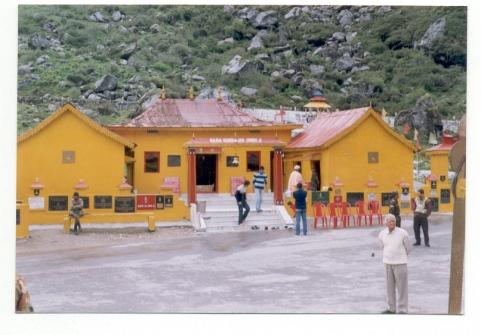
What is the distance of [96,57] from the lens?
93.4ft

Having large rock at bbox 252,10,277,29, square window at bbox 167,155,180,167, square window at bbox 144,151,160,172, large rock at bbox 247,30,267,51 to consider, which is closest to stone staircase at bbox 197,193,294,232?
square window at bbox 167,155,180,167

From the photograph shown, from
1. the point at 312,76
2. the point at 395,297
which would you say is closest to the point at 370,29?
the point at 312,76

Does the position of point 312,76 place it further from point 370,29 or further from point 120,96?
point 120,96

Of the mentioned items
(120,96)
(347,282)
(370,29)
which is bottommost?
(347,282)

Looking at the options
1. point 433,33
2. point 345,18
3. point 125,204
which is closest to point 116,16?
point 345,18

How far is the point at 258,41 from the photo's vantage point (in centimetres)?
3166

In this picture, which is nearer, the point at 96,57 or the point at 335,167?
the point at 335,167

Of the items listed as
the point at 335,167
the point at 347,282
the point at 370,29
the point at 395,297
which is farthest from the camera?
the point at 370,29

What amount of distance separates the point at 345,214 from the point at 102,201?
240 inches

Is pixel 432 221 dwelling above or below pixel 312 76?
below

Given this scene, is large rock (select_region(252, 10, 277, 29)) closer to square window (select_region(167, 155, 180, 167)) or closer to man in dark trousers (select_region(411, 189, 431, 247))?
square window (select_region(167, 155, 180, 167))

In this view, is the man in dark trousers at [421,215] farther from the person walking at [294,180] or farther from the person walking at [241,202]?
the person walking at [241,202]

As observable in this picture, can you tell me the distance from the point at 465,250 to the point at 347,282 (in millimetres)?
2249

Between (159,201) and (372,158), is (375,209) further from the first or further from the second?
(159,201)
